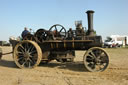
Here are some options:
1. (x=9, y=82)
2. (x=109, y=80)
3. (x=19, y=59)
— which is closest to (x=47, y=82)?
(x=9, y=82)

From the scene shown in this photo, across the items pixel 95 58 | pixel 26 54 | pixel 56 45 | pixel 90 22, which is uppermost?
pixel 90 22

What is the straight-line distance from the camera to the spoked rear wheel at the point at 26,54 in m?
6.89

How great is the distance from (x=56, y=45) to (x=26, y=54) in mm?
1434

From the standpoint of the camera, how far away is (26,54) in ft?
23.1

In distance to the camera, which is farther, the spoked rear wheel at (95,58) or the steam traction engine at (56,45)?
the steam traction engine at (56,45)

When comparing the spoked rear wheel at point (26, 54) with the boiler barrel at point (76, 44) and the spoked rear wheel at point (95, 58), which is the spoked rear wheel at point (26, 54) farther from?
the spoked rear wheel at point (95, 58)

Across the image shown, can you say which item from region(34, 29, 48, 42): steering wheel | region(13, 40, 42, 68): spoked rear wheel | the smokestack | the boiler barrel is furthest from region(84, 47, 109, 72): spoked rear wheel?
region(34, 29, 48, 42): steering wheel

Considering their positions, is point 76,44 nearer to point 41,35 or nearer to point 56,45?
point 56,45

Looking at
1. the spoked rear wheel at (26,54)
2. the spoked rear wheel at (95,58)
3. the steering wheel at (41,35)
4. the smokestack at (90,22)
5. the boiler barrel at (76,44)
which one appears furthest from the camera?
the steering wheel at (41,35)

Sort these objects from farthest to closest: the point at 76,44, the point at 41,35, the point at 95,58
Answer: the point at 41,35 → the point at 76,44 → the point at 95,58

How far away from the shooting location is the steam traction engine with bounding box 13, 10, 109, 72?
6.70 metres

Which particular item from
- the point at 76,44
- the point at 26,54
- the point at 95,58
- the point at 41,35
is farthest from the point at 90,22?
the point at 26,54

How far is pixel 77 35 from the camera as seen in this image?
7.06m

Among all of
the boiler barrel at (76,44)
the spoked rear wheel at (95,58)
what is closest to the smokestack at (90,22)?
the boiler barrel at (76,44)
